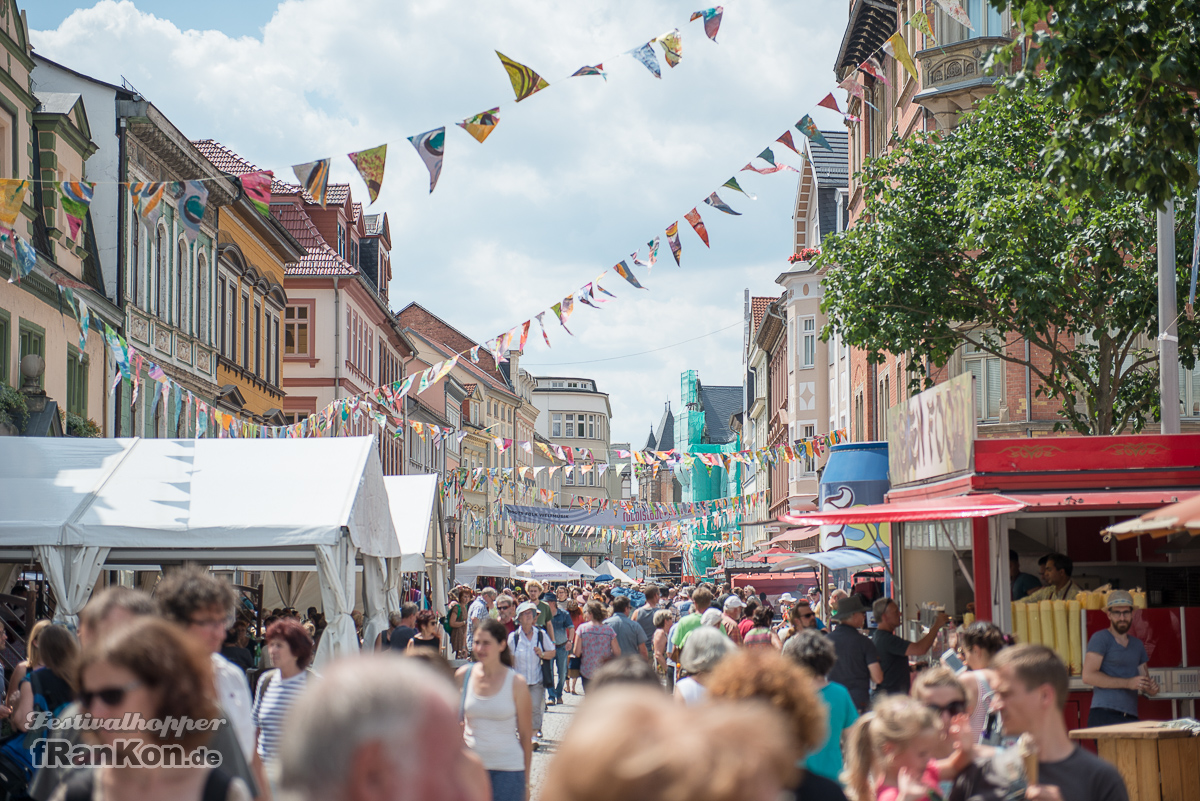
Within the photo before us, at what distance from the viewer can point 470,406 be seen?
7962 cm

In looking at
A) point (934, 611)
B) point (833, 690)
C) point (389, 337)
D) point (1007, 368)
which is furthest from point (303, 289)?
point (833, 690)

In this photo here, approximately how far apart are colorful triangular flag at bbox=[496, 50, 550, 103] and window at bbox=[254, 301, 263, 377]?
2447 centimetres

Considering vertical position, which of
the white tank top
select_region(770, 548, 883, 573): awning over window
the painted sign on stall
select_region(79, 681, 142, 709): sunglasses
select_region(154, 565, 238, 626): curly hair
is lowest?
select_region(770, 548, 883, 573): awning over window

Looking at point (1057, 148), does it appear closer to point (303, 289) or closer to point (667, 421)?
point (303, 289)

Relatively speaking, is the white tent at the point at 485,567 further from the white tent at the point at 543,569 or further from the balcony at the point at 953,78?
the balcony at the point at 953,78

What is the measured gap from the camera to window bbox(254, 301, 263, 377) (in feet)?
120

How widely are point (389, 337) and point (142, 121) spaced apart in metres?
29.8

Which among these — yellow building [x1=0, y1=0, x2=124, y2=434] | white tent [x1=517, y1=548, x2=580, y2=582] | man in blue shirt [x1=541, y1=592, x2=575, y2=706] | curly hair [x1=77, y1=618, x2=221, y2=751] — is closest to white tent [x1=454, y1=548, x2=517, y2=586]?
white tent [x1=517, y1=548, x2=580, y2=582]

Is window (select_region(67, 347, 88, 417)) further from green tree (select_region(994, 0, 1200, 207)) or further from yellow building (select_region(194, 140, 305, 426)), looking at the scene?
green tree (select_region(994, 0, 1200, 207))

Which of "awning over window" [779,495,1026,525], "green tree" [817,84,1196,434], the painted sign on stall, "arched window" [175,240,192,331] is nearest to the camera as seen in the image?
"awning over window" [779,495,1026,525]

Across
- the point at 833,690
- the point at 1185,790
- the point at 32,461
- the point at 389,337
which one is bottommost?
the point at 1185,790

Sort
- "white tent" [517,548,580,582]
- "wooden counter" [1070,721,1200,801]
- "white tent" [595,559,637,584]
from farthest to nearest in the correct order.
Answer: "white tent" [595,559,637,584] < "white tent" [517,548,580,582] < "wooden counter" [1070,721,1200,801]

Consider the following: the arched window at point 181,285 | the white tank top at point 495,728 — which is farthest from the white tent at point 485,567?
the white tank top at point 495,728

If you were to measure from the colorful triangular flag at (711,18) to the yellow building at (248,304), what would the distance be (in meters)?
18.0
